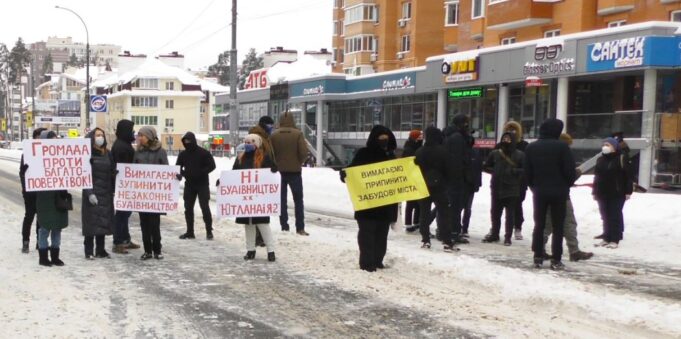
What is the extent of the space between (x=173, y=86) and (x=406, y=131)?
220ft

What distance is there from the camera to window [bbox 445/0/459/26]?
1693 inches

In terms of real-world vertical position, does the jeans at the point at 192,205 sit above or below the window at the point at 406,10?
below

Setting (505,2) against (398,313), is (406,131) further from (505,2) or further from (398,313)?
(398,313)

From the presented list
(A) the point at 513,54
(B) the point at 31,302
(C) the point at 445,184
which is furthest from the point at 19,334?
(A) the point at 513,54

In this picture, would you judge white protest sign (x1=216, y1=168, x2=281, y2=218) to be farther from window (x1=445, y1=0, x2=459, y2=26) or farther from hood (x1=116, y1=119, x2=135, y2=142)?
window (x1=445, y1=0, x2=459, y2=26)

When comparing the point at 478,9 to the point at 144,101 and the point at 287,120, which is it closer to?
the point at 287,120

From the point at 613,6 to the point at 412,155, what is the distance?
60.9 feet

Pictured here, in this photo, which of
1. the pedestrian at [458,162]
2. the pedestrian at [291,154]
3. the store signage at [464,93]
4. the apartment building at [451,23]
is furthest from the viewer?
the store signage at [464,93]

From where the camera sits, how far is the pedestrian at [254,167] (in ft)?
31.3

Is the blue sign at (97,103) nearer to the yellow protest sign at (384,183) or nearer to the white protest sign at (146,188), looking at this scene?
the white protest sign at (146,188)

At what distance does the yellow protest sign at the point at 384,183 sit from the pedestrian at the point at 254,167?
128 centimetres

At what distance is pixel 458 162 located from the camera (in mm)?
10852

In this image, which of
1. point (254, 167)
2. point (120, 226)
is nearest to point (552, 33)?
point (254, 167)

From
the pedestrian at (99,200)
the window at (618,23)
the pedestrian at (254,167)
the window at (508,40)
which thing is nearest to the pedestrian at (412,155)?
the pedestrian at (254,167)
